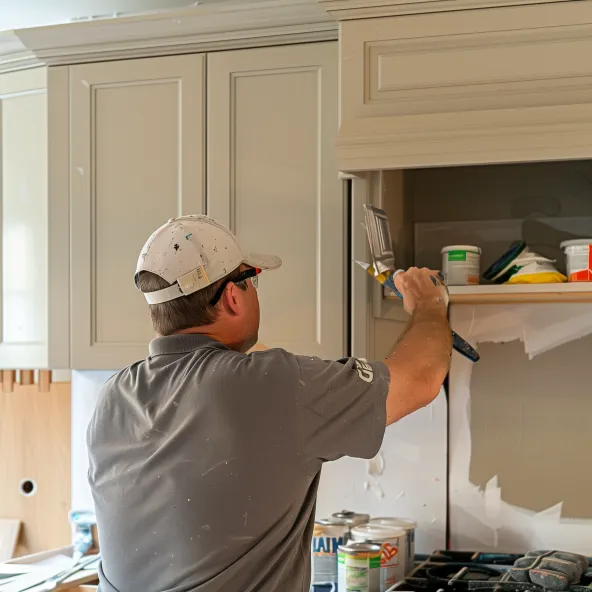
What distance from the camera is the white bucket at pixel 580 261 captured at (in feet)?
6.36

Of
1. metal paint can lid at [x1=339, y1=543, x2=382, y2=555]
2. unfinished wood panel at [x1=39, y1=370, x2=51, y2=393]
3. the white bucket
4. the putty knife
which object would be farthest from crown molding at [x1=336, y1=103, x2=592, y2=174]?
unfinished wood panel at [x1=39, y1=370, x2=51, y2=393]

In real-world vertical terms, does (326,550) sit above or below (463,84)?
below

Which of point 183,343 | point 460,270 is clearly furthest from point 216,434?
point 460,270

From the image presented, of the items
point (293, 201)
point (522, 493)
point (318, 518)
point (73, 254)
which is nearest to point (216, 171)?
point (293, 201)

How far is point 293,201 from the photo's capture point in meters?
2.25

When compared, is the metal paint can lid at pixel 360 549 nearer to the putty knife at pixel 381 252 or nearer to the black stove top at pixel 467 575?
the black stove top at pixel 467 575

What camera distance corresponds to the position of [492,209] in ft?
7.85

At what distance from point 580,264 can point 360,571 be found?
2.73 feet

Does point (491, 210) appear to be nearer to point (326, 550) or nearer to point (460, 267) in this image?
point (460, 267)

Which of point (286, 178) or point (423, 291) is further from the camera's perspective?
point (286, 178)

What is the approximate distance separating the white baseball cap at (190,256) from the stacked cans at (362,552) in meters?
0.77

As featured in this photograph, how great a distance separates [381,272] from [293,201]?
0.38 metres

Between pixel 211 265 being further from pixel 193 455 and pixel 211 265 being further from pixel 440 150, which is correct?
pixel 440 150

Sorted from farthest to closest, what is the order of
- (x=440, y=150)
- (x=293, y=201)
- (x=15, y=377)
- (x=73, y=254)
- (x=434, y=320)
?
1. (x=15, y=377)
2. (x=73, y=254)
3. (x=293, y=201)
4. (x=440, y=150)
5. (x=434, y=320)
